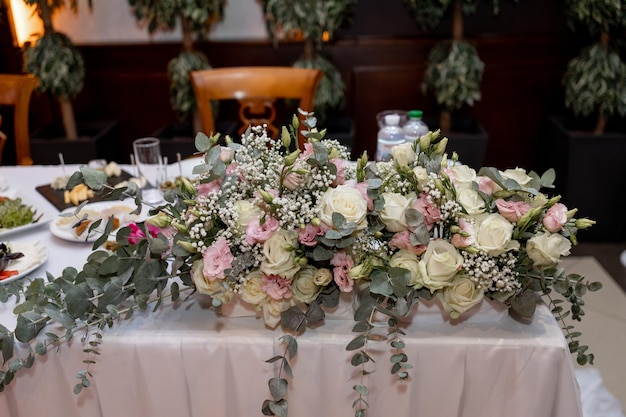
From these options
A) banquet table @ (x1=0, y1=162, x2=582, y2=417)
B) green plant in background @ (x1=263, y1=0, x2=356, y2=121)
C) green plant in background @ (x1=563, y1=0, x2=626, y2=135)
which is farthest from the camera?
green plant in background @ (x1=263, y1=0, x2=356, y2=121)

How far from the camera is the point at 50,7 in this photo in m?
3.23

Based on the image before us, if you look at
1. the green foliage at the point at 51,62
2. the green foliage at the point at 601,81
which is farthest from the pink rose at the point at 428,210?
the green foliage at the point at 51,62

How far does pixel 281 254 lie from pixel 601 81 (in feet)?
8.27

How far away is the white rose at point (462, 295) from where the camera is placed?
1042 mm

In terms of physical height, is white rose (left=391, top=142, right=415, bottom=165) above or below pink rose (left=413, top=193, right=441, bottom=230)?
above

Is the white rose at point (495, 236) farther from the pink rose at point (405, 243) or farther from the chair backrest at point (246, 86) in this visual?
the chair backrest at point (246, 86)

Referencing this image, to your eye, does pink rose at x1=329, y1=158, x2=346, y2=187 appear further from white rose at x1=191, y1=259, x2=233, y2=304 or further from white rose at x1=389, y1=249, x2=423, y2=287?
white rose at x1=191, y1=259, x2=233, y2=304

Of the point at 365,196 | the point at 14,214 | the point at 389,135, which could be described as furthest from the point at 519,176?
the point at 14,214

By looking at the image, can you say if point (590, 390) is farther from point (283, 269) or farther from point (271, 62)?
point (271, 62)

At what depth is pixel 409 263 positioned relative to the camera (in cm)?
105

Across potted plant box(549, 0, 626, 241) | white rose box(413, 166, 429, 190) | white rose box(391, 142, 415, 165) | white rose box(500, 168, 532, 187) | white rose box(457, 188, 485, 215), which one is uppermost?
white rose box(391, 142, 415, 165)

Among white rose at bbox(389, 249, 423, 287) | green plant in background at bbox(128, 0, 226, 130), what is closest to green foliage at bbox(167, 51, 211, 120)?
green plant in background at bbox(128, 0, 226, 130)

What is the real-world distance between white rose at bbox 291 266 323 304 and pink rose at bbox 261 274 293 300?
0.02 meters

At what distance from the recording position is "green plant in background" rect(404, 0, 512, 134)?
308 centimetres
